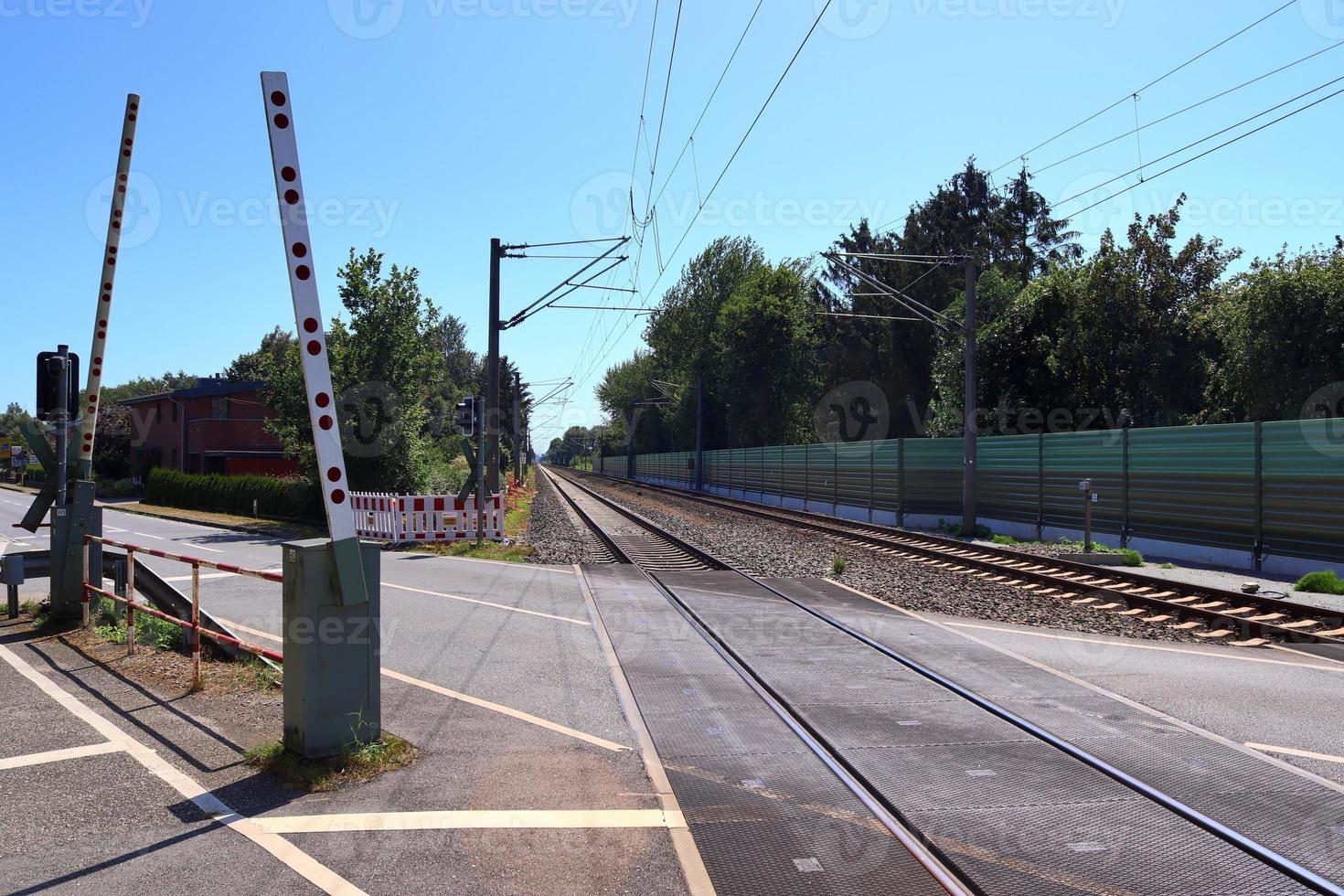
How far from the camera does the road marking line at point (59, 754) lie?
233 inches

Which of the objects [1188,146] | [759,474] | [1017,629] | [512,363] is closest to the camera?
[1017,629]

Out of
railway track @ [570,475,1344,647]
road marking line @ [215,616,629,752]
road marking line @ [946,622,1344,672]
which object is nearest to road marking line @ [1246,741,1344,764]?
road marking line @ [946,622,1344,672]

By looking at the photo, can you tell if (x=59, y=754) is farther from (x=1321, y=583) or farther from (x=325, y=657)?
(x=1321, y=583)

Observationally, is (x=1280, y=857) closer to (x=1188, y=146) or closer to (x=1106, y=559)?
(x=1106, y=559)

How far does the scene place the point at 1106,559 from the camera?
17781mm

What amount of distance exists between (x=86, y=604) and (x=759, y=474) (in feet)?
124

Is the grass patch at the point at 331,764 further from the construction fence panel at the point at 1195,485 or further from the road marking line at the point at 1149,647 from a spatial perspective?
the construction fence panel at the point at 1195,485

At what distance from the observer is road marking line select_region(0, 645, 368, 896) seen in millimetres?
4316

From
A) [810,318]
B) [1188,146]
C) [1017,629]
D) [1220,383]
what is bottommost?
[1017,629]

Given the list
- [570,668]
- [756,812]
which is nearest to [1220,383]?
[570,668]

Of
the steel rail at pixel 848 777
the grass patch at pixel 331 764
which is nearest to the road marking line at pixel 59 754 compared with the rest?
the grass patch at pixel 331 764

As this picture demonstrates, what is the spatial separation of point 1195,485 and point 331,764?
17105 mm

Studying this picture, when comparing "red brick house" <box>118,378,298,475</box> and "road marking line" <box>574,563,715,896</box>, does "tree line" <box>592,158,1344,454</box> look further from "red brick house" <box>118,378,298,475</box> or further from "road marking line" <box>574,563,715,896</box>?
"red brick house" <box>118,378,298,475</box>

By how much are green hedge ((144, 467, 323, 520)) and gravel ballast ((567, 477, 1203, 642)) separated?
44.6 ft
